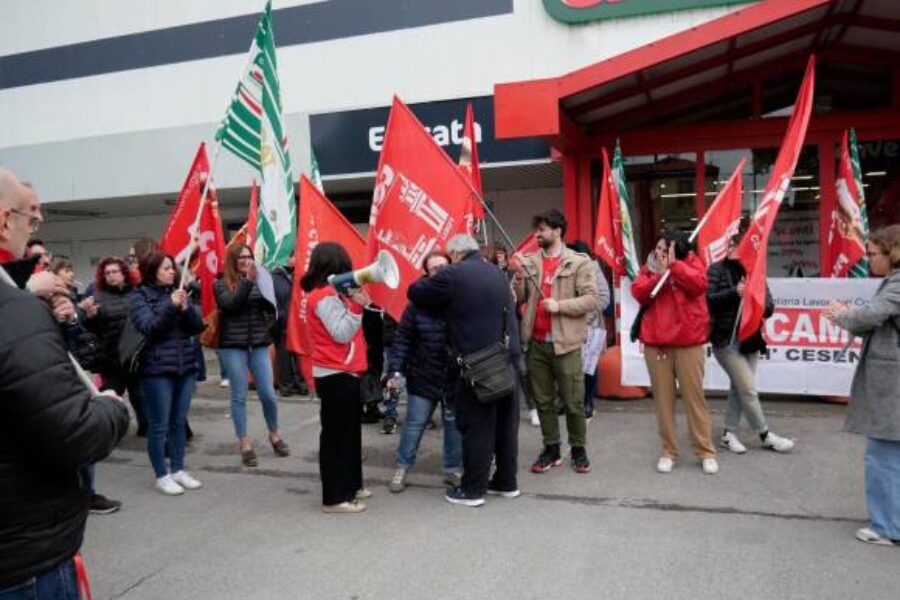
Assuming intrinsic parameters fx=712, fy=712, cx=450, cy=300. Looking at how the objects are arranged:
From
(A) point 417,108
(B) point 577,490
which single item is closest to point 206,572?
(B) point 577,490

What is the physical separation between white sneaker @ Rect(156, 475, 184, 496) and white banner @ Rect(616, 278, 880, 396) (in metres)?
4.48

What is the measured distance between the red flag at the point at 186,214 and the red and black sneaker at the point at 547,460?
319cm

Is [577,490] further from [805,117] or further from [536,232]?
[805,117]

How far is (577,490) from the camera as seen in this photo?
16.5 feet

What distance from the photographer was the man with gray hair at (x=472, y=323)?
4.63m

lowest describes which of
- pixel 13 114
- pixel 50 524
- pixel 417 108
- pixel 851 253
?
pixel 50 524

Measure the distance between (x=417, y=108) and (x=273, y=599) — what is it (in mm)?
8354

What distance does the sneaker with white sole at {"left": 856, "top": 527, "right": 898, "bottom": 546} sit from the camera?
3.95m

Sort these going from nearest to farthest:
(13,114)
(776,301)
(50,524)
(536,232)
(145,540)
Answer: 1. (50,524)
2. (145,540)
3. (536,232)
4. (776,301)
5. (13,114)

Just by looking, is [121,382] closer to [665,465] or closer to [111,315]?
[111,315]

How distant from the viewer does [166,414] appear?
5.18m

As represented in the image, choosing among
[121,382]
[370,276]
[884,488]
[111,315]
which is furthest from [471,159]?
[884,488]

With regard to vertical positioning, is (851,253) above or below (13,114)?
below

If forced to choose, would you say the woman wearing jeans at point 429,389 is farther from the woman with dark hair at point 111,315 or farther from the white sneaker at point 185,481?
the woman with dark hair at point 111,315
